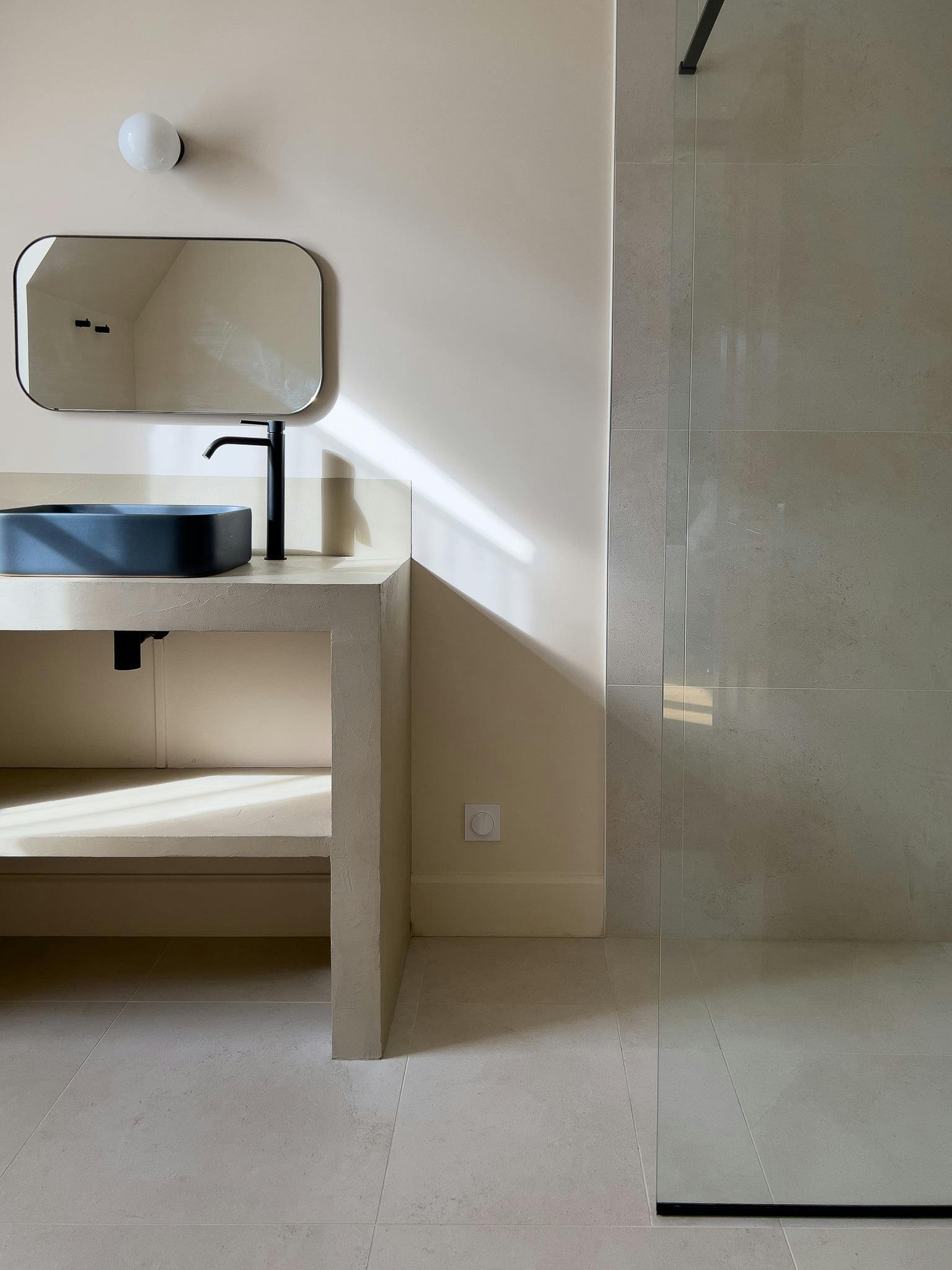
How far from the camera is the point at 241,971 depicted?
2.14 metres

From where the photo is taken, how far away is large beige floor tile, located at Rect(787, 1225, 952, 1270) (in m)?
1.30

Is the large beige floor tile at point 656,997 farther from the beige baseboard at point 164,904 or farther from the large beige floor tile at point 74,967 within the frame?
the large beige floor tile at point 74,967

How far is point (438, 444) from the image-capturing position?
88.3 inches

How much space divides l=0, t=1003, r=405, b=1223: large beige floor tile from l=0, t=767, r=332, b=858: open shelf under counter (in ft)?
1.16

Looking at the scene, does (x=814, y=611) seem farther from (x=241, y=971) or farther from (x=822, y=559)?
(x=241, y=971)

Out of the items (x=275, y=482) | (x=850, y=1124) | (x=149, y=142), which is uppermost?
(x=149, y=142)

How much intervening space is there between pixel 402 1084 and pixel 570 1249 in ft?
1.51

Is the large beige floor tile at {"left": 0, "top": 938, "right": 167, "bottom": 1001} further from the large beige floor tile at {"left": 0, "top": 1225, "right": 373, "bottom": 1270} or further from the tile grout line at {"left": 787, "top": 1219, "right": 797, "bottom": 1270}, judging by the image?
the tile grout line at {"left": 787, "top": 1219, "right": 797, "bottom": 1270}

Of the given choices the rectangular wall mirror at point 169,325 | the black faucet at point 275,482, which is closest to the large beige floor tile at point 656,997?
the black faucet at point 275,482

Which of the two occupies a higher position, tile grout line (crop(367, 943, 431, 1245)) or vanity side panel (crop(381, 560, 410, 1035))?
vanity side panel (crop(381, 560, 410, 1035))

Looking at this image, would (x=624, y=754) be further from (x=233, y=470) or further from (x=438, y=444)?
(x=233, y=470)

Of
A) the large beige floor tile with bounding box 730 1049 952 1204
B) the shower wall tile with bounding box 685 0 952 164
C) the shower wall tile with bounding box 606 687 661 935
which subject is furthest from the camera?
the shower wall tile with bounding box 606 687 661 935

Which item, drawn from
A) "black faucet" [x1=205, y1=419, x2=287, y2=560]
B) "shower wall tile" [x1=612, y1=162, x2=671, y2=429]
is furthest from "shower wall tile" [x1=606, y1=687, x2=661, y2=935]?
"black faucet" [x1=205, y1=419, x2=287, y2=560]

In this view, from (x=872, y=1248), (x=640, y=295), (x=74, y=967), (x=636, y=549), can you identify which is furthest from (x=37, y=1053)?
(x=640, y=295)
